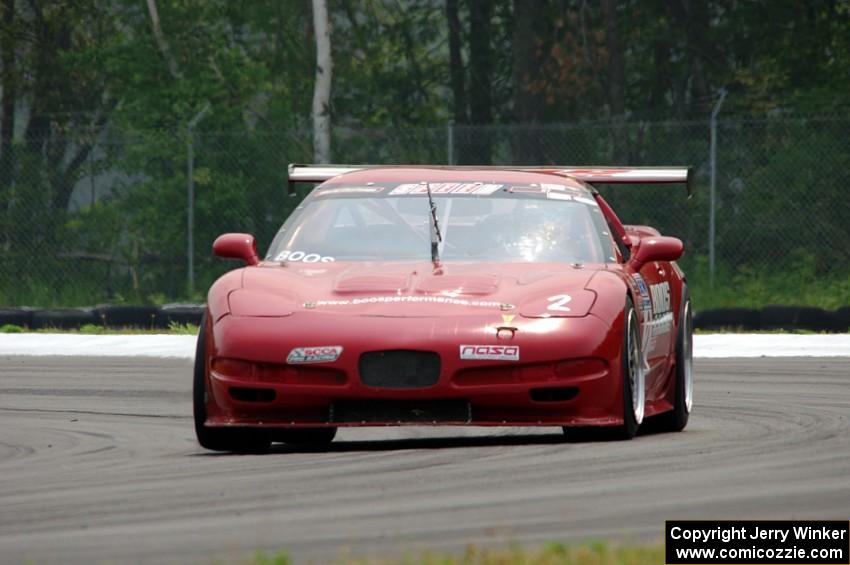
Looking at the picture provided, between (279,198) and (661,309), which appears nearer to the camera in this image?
(661,309)

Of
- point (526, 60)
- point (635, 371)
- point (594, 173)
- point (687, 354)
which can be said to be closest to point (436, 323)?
point (635, 371)

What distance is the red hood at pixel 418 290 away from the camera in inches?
342

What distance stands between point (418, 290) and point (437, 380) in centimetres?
60

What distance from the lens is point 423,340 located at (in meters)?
8.45

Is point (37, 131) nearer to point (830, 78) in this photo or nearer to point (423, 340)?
point (830, 78)

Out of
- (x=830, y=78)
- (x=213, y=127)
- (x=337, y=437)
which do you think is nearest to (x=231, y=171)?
(x=213, y=127)

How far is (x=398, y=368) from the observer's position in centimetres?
847

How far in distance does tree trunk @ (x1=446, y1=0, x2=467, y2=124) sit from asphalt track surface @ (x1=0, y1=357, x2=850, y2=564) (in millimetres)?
22849

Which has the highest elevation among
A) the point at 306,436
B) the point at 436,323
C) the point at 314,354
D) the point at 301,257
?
the point at 301,257

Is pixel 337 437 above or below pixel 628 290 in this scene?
below

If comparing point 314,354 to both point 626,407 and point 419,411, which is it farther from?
point 626,407

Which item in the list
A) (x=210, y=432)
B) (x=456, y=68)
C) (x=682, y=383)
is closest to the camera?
(x=210, y=432)

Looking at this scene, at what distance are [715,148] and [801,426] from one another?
12.6 metres

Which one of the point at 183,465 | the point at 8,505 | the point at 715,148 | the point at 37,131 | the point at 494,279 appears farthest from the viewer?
the point at 37,131
